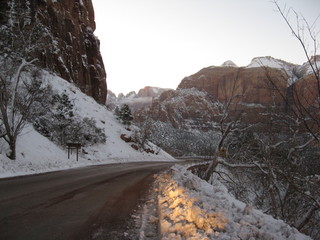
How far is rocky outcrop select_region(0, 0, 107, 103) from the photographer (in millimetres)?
42094

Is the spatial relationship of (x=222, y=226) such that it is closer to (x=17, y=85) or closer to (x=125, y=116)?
(x=17, y=85)

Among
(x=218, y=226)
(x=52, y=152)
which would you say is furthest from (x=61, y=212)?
(x=52, y=152)

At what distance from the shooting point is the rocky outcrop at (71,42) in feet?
138

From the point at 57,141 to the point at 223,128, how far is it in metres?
18.8

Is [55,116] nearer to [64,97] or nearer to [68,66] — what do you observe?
[64,97]

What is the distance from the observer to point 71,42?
51.6 metres

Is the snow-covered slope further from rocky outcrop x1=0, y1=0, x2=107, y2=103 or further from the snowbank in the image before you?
the snowbank

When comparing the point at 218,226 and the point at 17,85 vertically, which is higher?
the point at 17,85

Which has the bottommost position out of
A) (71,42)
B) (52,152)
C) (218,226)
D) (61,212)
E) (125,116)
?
(52,152)

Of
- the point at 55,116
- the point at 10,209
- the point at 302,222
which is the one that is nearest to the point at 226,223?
the point at 302,222

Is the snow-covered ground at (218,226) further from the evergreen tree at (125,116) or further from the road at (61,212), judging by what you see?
the evergreen tree at (125,116)

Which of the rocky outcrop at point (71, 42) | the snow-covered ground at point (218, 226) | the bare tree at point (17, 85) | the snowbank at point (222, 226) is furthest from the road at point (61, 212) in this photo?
the rocky outcrop at point (71, 42)

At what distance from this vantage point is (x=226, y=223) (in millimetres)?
3717

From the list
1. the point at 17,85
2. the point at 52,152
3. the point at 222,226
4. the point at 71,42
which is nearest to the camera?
the point at 222,226
